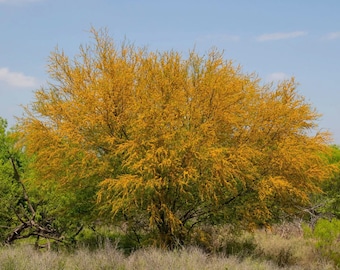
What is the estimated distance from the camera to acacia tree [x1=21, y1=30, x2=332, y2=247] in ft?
48.3

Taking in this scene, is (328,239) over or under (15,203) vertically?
under

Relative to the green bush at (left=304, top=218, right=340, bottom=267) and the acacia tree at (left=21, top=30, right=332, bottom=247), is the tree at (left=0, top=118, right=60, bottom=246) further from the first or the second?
the green bush at (left=304, top=218, right=340, bottom=267)

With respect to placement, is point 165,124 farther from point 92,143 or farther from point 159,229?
point 159,229

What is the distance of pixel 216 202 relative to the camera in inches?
598

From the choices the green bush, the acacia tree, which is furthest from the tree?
the green bush

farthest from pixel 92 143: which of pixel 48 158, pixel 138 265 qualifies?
pixel 138 265

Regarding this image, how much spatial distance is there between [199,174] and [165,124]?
1807 millimetres

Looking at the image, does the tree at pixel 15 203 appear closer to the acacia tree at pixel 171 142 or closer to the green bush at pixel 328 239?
the acacia tree at pixel 171 142

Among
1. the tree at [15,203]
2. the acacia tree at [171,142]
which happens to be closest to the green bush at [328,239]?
the acacia tree at [171,142]

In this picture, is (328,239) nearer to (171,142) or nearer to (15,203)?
(171,142)

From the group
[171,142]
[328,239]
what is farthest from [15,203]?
[328,239]

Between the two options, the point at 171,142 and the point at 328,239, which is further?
the point at 328,239

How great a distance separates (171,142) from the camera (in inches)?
574

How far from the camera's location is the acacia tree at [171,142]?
14.7 meters
